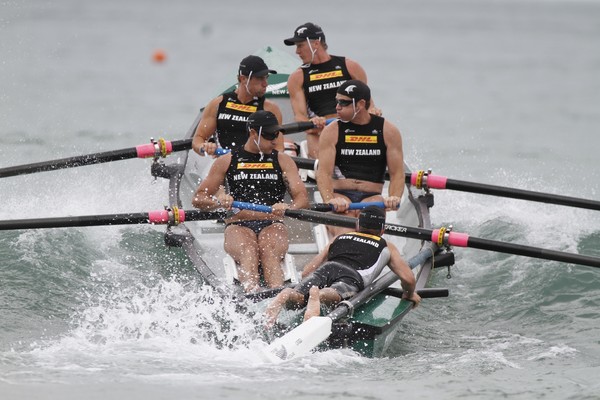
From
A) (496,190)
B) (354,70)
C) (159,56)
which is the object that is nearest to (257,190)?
(496,190)

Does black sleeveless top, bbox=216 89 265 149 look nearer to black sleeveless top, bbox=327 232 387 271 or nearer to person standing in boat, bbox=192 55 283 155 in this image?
person standing in boat, bbox=192 55 283 155

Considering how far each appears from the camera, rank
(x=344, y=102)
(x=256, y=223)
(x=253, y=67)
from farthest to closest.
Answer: (x=253, y=67) → (x=344, y=102) → (x=256, y=223)

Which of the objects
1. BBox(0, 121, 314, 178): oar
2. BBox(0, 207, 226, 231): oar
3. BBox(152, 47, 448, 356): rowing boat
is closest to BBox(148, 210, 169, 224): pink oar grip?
BBox(0, 207, 226, 231): oar

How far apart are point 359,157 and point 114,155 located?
265 centimetres

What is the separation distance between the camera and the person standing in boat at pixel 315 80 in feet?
43.6

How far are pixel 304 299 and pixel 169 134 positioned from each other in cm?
1461

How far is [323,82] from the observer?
1333cm

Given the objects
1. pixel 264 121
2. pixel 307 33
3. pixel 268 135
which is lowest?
pixel 268 135

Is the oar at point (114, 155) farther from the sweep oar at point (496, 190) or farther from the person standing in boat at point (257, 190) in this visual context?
the sweep oar at point (496, 190)

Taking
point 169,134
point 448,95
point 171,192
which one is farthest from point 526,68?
point 171,192

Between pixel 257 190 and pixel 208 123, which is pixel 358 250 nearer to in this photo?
pixel 257 190

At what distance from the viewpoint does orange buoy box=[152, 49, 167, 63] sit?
3768cm

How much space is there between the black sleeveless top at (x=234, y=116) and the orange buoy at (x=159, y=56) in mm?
25354

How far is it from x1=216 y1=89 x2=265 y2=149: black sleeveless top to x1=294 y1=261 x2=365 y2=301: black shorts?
300 cm
